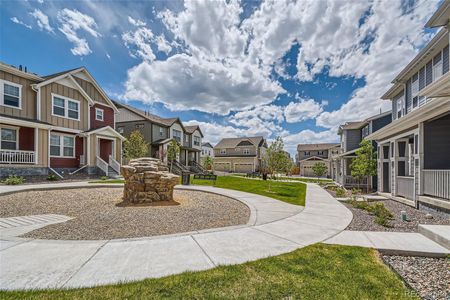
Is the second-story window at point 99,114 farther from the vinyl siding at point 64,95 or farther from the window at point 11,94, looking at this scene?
the window at point 11,94

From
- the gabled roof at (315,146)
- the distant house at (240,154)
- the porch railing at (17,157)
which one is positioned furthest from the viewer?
the gabled roof at (315,146)

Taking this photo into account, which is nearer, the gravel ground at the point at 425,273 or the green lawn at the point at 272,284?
the green lawn at the point at 272,284

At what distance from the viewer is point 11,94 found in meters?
14.3

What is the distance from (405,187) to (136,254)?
486 inches

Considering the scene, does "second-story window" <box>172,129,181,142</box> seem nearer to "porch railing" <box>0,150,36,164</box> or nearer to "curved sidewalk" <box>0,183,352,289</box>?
"porch railing" <box>0,150,36,164</box>

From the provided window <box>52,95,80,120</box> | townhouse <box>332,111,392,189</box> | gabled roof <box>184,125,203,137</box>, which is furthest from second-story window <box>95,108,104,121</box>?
townhouse <box>332,111,392,189</box>

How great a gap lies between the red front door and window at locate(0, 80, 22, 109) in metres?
7.07

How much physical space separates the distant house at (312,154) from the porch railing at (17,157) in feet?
138

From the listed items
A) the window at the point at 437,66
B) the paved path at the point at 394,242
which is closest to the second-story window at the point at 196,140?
the window at the point at 437,66

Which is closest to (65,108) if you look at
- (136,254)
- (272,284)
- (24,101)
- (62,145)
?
(24,101)

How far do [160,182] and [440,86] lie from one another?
30.9ft

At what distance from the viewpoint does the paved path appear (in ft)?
13.4

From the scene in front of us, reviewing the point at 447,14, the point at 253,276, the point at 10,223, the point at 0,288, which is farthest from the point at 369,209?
the point at 10,223

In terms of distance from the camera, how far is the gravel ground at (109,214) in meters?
5.01
